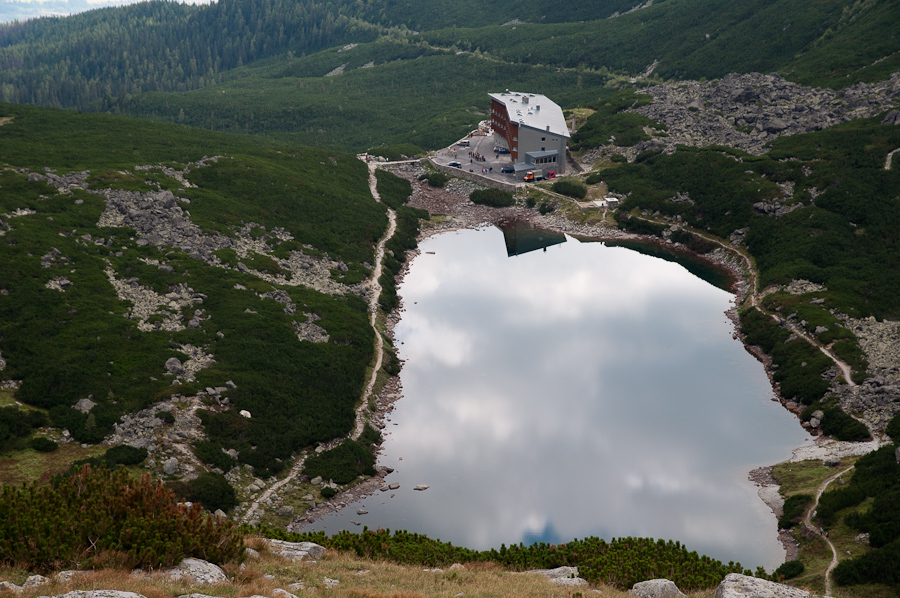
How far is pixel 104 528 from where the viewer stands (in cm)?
2541

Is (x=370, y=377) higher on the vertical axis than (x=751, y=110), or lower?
lower

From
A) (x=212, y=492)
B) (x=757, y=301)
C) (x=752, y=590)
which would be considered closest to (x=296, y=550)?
(x=212, y=492)

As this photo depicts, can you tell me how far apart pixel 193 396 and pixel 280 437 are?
780cm

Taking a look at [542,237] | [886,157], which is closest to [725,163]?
[886,157]

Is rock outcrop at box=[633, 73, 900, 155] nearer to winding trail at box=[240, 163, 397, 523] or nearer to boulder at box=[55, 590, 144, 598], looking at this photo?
winding trail at box=[240, 163, 397, 523]

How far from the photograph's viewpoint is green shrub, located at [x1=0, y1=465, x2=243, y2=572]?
24.0m

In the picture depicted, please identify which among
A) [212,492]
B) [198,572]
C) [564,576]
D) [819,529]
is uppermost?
[819,529]

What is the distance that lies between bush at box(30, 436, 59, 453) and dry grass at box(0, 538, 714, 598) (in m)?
23.8

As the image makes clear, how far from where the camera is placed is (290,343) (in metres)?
68.9

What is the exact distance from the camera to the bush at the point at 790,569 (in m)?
40.5

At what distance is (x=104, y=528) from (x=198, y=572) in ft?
13.1

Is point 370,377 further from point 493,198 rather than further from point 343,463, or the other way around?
point 493,198

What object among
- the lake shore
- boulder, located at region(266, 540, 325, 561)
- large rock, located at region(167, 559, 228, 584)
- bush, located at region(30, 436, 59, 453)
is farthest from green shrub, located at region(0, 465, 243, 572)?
the lake shore

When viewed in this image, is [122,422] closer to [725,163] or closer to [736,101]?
[725,163]
